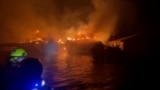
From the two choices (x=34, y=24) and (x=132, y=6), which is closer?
(x=132, y=6)

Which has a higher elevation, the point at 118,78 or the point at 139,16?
the point at 139,16

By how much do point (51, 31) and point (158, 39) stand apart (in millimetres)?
47219

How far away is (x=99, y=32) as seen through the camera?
179ft

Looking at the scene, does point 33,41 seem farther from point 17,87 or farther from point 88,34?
point 17,87

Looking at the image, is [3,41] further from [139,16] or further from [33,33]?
[139,16]

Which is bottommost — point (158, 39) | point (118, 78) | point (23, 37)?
point (118, 78)

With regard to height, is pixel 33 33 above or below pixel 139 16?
above

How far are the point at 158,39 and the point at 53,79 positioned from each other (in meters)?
15.5

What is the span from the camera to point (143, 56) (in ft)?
98.3

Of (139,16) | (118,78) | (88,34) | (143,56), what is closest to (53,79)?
(118,78)

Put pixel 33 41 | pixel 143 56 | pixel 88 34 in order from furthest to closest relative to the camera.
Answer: pixel 33 41
pixel 88 34
pixel 143 56

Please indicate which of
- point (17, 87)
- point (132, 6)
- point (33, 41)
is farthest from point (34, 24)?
point (17, 87)

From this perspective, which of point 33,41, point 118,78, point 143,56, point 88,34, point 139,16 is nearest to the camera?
point 118,78

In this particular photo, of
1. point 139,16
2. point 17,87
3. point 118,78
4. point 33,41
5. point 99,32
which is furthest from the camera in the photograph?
point 33,41
